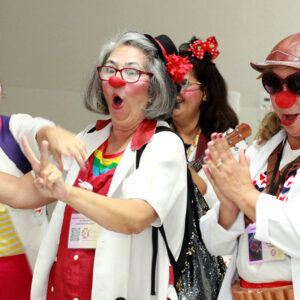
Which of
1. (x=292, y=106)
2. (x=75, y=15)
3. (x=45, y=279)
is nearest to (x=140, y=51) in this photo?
(x=292, y=106)

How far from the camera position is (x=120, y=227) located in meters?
1.56

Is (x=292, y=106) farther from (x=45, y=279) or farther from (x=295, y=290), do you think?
(x=45, y=279)

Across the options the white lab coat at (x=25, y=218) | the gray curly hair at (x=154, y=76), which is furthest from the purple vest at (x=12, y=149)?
the gray curly hair at (x=154, y=76)

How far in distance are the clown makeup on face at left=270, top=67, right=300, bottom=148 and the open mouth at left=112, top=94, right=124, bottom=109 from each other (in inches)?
19.9

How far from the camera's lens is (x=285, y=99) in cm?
163

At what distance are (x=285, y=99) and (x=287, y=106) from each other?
0.02 meters

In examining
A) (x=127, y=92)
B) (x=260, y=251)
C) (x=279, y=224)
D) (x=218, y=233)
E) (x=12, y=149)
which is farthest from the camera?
(x=12, y=149)

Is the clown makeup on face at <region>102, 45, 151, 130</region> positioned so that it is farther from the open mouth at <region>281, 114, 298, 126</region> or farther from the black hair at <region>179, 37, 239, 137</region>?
the black hair at <region>179, 37, 239, 137</region>

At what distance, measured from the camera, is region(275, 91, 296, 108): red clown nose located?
162cm

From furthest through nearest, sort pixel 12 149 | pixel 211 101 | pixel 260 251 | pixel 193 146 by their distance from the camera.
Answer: pixel 211 101 < pixel 193 146 < pixel 12 149 < pixel 260 251

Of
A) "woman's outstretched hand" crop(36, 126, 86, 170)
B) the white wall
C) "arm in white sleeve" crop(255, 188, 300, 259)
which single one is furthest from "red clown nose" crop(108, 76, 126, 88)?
the white wall

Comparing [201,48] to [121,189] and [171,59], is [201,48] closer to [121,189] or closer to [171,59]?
[171,59]

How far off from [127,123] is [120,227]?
424 mm

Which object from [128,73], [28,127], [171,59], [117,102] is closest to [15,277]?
[28,127]
